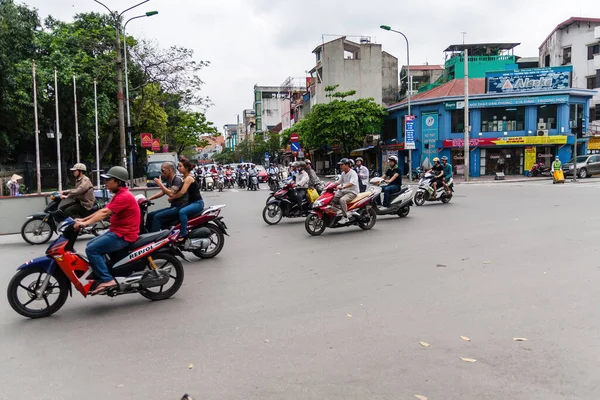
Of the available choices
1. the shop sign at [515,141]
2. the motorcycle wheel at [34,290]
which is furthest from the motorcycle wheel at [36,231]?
the shop sign at [515,141]

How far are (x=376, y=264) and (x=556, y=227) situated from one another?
5226 millimetres

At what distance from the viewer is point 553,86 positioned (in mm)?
37375

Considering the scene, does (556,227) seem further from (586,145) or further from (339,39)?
(339,39)

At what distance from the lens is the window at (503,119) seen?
38.0 meters

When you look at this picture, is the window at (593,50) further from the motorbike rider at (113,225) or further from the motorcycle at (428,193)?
the motorbike rider at (113,225)

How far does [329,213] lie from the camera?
10648mm

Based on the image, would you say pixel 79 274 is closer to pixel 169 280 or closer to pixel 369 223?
pixel 169 280

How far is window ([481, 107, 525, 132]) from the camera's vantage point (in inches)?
1497

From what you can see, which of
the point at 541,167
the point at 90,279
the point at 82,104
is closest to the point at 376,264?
the point at 90,279

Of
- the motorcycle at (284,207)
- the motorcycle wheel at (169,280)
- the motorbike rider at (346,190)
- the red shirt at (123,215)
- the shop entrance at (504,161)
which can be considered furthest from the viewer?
the shop entrance at (504,161)

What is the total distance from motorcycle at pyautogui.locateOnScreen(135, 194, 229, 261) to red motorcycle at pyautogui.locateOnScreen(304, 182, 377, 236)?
2.48 metres

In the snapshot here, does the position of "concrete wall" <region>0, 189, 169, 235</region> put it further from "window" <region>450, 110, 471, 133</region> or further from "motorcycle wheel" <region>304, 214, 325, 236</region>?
"window" <region>450, 110, 471, 133</region>

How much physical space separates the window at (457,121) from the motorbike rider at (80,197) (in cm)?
3350

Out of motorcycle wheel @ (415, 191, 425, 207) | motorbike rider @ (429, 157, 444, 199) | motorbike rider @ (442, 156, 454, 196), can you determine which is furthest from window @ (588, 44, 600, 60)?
motorcycle wheel @ (415, 191, 425, 207)
